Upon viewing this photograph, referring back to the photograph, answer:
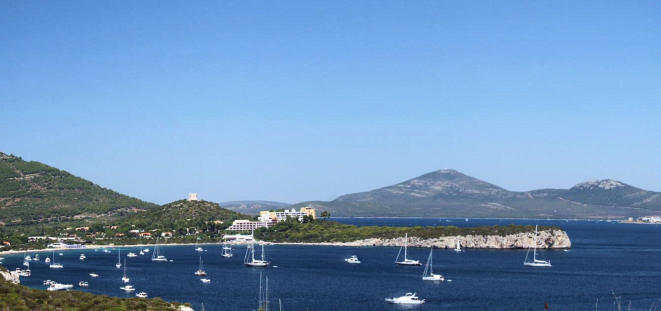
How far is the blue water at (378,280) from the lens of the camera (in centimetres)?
9044

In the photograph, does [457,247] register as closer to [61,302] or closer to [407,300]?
[407,300]

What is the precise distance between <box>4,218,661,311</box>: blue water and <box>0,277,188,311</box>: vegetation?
17488 millimetres

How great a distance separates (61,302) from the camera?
61.3 metres

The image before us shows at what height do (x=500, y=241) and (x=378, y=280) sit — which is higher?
(x=500, y=241)

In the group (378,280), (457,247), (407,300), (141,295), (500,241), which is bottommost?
(407,300)

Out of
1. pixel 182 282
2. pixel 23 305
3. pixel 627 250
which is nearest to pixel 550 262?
pixel 627 250

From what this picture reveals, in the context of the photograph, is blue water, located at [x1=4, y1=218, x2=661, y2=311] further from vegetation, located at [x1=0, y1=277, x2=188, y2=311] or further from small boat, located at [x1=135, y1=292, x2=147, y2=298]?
vegetation, located at [x1=0, y1=277, x2=188, y2=311]

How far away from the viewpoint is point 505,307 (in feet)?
283

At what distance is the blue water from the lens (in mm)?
90438

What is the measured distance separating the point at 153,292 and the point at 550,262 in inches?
3294

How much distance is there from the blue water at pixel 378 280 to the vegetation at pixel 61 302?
689 inches

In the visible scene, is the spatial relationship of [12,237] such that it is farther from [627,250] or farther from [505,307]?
[627,250]

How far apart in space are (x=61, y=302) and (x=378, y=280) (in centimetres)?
6115

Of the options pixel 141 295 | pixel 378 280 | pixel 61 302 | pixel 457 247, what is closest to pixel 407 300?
pixel 378 280
